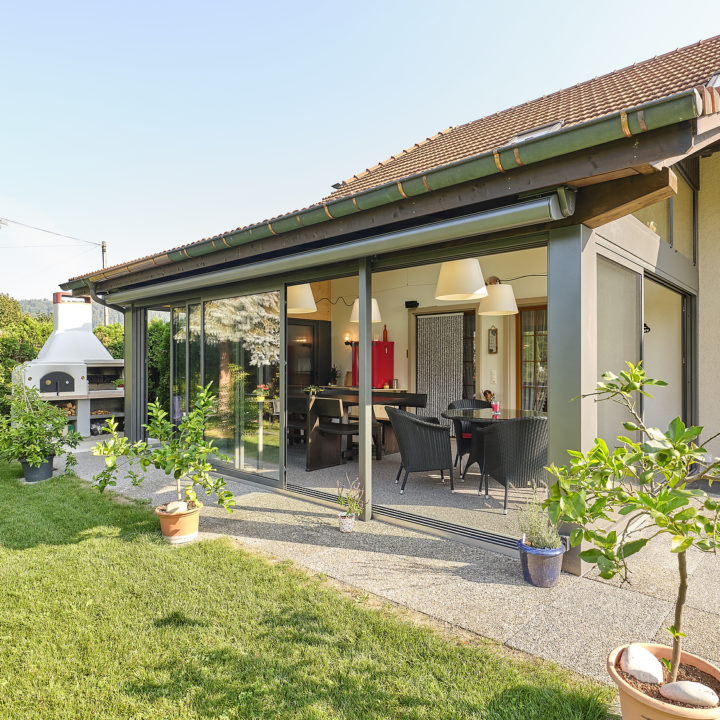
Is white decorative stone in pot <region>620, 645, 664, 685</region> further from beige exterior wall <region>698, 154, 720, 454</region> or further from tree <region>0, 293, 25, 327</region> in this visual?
tree <region>0, 293, 25, 327</region>

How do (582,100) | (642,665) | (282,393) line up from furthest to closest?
1. (282,393)
2. (582,100)
3. (642,665)

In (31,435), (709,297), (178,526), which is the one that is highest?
(709,297)

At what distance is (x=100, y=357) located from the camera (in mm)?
10383

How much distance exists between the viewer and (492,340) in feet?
27.9

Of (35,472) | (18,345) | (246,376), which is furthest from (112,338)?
(246,376)

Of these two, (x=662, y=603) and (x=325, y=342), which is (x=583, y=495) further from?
(x=325, y=342)

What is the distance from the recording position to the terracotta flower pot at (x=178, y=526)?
3846 millimetres

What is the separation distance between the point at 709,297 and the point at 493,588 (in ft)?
17.9

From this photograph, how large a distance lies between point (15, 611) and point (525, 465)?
13.5 feet

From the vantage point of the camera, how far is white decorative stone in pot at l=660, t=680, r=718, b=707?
5.16ft

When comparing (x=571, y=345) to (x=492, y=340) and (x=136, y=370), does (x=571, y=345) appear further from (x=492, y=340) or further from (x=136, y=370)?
(x=136, y=370)

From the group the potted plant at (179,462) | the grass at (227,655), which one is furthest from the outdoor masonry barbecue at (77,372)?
the grass at (227,655)

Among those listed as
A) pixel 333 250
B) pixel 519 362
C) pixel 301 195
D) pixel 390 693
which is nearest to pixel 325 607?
pixel 390 693

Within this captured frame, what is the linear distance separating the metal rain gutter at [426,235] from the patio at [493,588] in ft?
8.01
